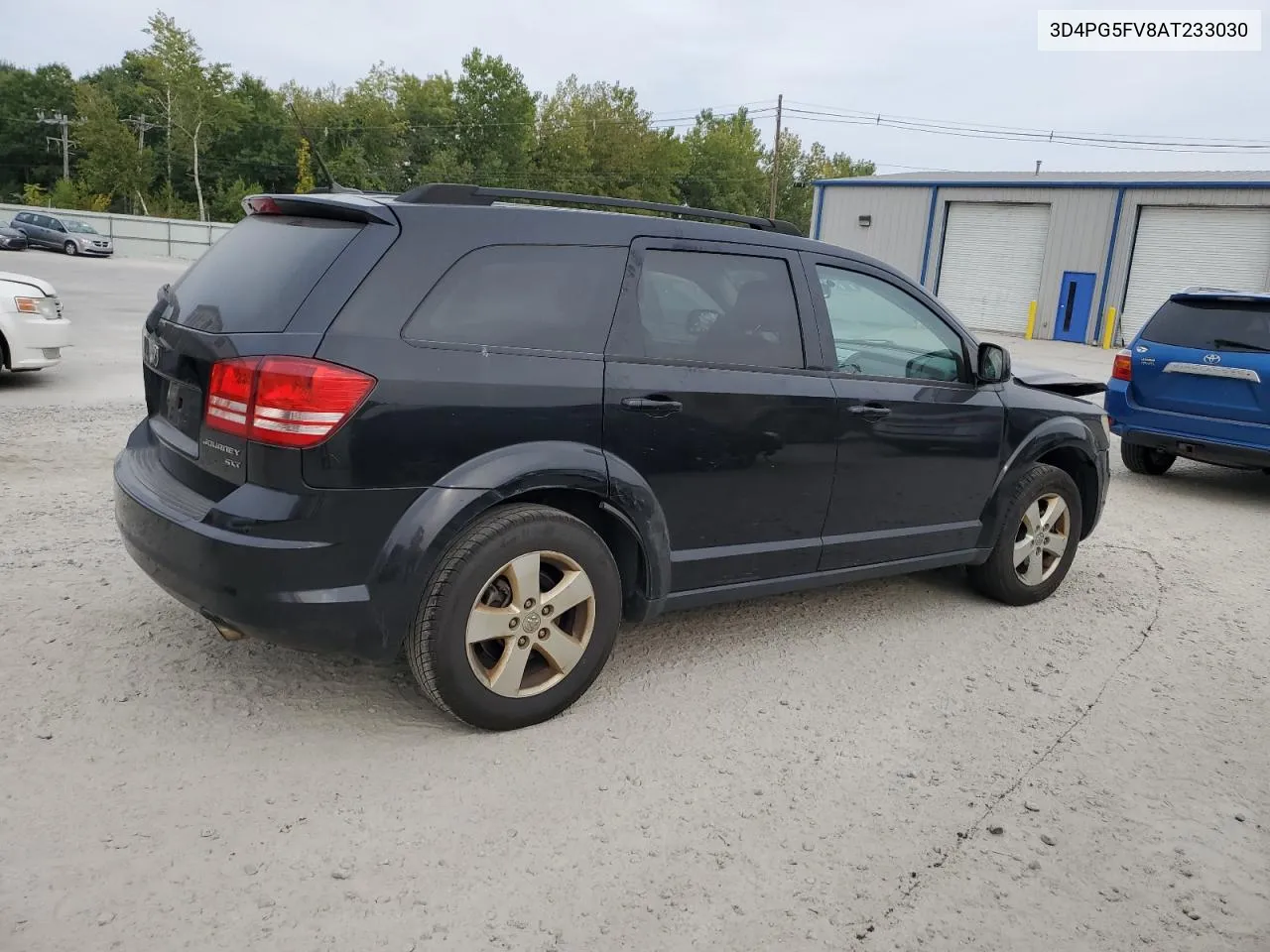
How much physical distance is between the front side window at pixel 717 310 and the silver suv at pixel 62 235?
39989mm

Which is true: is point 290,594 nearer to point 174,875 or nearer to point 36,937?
point 174,875

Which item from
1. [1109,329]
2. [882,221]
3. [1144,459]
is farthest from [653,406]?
[882,221]

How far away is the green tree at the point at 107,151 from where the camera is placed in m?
59.6

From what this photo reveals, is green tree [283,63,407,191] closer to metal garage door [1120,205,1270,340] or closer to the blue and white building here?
the blue and white building

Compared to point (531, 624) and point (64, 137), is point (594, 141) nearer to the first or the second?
point (64, 137)

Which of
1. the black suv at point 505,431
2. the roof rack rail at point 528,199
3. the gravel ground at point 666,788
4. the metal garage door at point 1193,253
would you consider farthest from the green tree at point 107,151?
the roof rack rail at point 528,199

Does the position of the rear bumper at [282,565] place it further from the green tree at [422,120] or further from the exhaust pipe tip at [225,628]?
the green tree at [422,120]

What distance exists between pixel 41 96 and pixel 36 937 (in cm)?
9426

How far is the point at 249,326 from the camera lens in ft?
10.5

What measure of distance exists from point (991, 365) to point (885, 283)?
66 centimetres

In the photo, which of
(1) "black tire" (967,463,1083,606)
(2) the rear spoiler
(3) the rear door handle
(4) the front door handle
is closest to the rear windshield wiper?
(1) "black tire" (967,463,1083,606)

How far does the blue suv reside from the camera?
7645 millimetres

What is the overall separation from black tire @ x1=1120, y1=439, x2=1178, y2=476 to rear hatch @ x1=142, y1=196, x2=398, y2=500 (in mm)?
7780

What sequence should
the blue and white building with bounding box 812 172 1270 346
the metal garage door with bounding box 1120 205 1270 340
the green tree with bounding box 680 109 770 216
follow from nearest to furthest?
1. the metal garage door with bounding box 1120 205 1270 340
2. the blue and white building with bounding box 812 172 1270 346
3. the green tree with bounding box 680 109 770 216
